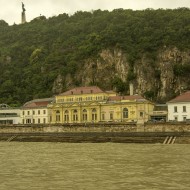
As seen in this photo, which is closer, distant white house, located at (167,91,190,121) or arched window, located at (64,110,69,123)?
distant white house, located at (167,91,190,121)

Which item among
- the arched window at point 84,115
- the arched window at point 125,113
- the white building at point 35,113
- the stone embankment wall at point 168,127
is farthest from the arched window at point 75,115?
the stone embankment wall at point 168,127

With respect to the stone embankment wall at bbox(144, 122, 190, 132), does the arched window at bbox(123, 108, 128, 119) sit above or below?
above

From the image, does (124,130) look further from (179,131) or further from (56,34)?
(56,34)

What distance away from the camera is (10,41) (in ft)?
565

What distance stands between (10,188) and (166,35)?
345 ft

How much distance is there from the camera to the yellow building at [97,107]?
274ft

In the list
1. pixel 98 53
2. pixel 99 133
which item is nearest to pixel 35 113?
pixel 99 133

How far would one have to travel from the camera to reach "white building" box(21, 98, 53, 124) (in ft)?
313

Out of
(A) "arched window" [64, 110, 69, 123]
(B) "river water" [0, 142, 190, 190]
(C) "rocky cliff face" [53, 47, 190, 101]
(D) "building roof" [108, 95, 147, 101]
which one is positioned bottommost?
(B) "river water" [0, 142, 190, 190]

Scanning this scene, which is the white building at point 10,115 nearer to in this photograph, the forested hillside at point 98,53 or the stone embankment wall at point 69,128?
the stone embankment wall at point 69,128

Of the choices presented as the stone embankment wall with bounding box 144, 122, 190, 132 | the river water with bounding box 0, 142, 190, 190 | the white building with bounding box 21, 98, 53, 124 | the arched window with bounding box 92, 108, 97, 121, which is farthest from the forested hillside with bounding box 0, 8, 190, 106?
the river water with bounding box 0, 142, 190, 190

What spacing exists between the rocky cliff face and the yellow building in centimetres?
2188

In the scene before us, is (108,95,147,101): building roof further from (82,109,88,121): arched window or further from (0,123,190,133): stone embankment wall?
Result: (0,123,190,133): stone embankment wall

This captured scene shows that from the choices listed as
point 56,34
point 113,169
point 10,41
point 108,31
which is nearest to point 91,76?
point 108,31
